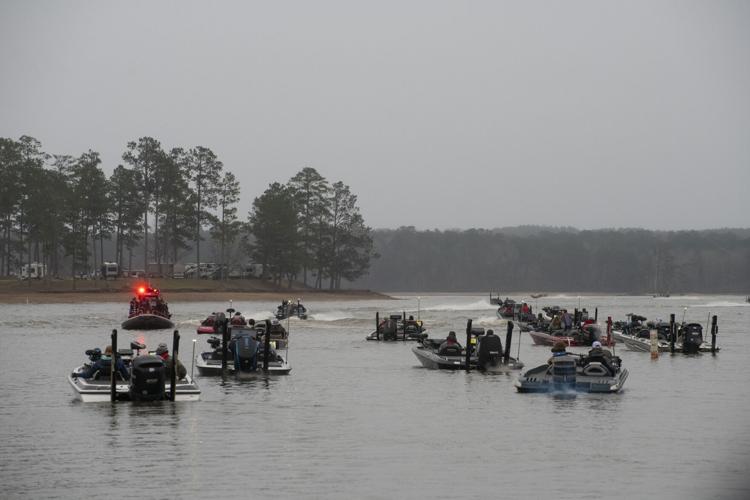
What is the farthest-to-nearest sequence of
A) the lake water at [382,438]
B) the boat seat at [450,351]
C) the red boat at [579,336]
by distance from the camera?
the red boat at [579,336] < the boat seat at [450,351] < the lake water at [382,438]

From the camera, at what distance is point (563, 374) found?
4600cm

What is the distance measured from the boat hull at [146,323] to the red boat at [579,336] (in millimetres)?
30399

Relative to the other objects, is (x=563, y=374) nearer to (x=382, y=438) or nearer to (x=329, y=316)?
(x=382, y=438)

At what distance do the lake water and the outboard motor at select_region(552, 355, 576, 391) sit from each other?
2.34ft

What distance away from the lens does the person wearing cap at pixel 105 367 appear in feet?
142

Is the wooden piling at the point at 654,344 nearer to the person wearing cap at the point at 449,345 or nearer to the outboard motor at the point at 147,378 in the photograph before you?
the person wearing cap at the point at 449,345

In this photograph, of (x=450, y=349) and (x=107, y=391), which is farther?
(x=450, y=349)

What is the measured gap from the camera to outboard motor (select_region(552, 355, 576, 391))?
151 ft

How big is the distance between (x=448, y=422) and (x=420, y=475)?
990cm

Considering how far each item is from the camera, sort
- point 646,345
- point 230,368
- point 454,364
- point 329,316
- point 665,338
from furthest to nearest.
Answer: point 329,316 → point 665,338 → point 646,345 → point 454,364 → point 230,368

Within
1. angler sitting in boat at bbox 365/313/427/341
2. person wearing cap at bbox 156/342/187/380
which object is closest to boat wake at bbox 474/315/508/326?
angler sitting in boat at bbox 365/313/427/341

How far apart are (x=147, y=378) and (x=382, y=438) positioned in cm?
873

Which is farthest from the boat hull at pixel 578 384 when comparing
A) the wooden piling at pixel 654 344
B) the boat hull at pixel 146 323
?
the boat hull at pixel 146 323

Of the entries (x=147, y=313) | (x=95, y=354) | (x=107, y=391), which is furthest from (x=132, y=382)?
(x=147, y=313)
